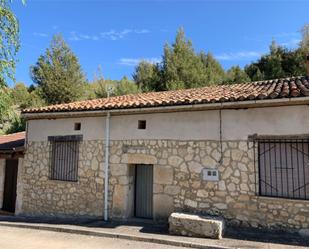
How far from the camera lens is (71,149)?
35.2 feet

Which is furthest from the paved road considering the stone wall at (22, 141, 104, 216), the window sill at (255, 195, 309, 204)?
the window sill at (255, 195, 309, 204)

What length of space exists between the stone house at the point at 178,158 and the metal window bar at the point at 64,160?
0.11 ft

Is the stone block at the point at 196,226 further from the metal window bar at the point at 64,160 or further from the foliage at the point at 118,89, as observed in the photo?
the foliage at the point at 118,89

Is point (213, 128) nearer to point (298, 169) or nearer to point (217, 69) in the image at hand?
point (298, 169)

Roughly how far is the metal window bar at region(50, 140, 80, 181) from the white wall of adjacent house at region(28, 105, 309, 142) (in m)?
0.41

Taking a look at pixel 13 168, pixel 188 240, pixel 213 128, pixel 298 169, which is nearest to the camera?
pixel 188 240

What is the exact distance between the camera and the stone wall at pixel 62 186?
32.8 feet

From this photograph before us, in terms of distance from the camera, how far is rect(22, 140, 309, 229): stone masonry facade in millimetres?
7859

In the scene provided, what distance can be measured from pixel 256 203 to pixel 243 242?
52.5 inches

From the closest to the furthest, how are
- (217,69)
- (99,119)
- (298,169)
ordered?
1. (298,169)
2. (99,119)
3. (217,69)

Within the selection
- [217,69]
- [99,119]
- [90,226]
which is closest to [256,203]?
[90,226]

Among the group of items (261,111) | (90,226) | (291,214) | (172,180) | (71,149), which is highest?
(261,111)

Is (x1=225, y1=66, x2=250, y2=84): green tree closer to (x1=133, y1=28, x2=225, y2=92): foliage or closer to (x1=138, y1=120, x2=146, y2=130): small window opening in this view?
(x1=133, y1=28, x2=225, y2=92): foliage

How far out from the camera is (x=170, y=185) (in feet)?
29.3
